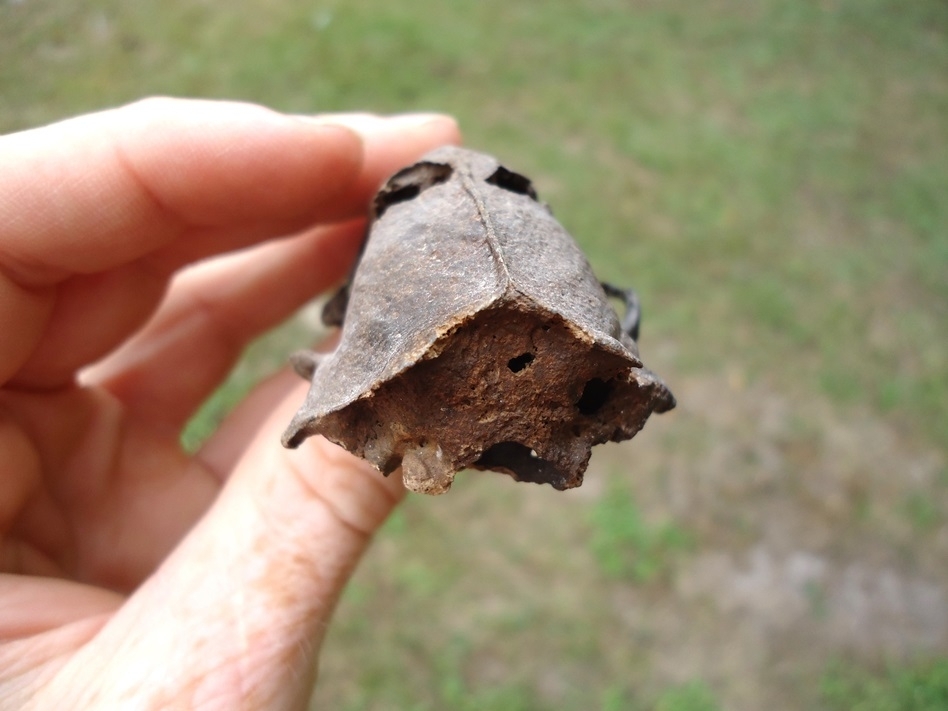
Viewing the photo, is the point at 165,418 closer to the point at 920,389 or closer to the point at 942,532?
the point at 942,532

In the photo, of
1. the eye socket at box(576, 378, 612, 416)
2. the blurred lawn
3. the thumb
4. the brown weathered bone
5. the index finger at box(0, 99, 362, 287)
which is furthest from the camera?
the blurred lawn

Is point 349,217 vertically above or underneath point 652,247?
above

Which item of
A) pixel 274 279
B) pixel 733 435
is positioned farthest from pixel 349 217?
pixel 733 435

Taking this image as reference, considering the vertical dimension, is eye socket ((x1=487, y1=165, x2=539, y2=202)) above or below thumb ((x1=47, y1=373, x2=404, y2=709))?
above

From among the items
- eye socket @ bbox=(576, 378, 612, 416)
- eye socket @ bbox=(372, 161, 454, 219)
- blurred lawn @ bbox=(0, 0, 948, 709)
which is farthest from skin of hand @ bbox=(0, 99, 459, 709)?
blurred lawn @ bbox=(0, 0, 948, 709)

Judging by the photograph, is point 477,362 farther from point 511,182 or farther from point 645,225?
point 645,225

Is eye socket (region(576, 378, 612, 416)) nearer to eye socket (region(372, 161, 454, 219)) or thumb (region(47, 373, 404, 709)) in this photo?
eye socket (region(372, 161, 454, 219))
